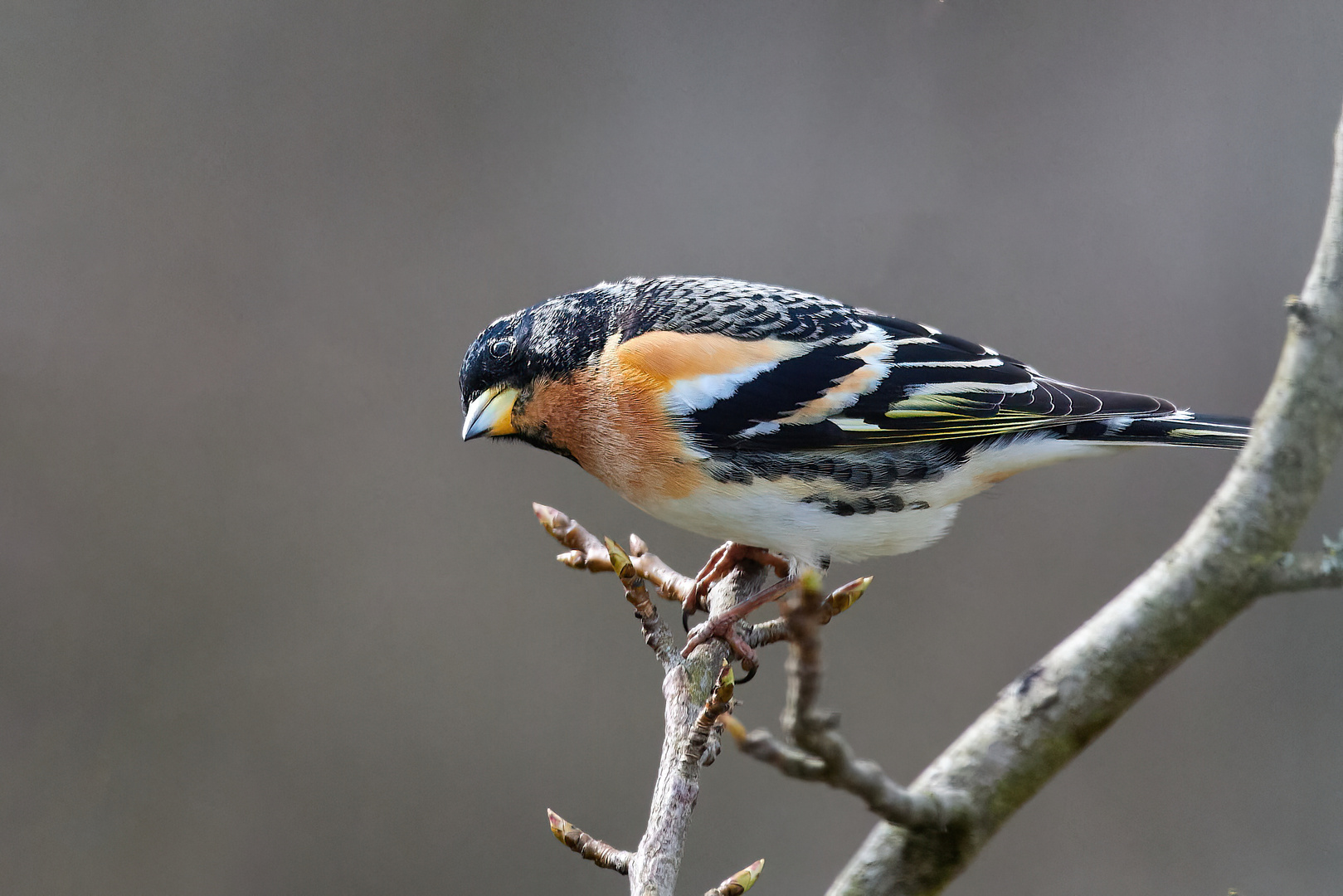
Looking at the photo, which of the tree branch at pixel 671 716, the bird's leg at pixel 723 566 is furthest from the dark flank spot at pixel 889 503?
the bird's leg at pixel 723 566

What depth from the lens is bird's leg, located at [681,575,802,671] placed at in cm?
128

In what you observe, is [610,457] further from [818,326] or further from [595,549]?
[818,326]

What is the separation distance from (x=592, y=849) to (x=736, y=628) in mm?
389

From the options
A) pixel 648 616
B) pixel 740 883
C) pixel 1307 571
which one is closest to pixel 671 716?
pixel 648 616

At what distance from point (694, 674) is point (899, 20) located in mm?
1457

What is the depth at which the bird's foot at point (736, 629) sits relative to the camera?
4.19ft

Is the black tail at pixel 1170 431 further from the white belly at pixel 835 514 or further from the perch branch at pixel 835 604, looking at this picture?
the perch branch at pixel 835 604

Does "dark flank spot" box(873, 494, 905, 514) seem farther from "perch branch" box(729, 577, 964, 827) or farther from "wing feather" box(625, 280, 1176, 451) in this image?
"perch branch" box(729, 577, 964, 827)

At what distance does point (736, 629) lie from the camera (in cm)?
131

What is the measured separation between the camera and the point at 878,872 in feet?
2.97

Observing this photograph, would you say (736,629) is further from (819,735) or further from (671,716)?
(819,735)

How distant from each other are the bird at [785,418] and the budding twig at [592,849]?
0.32 metres

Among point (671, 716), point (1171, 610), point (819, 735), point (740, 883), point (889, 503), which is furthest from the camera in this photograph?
point (889, 503)

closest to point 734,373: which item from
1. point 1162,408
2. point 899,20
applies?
point 1162,408
